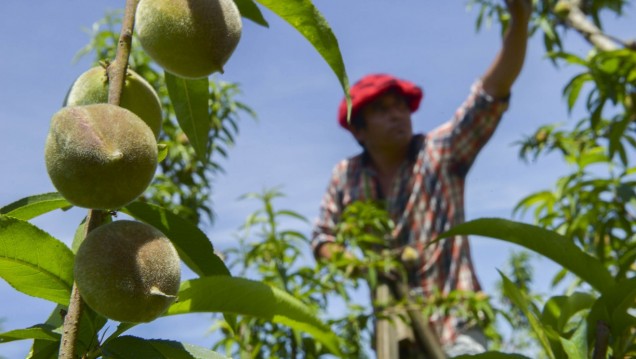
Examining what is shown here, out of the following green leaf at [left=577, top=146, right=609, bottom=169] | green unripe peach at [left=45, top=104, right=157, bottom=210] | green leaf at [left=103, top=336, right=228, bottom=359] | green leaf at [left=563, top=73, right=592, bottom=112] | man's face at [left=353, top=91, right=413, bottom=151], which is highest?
man's face at [left=353, top=91, right=413, bottom=151]

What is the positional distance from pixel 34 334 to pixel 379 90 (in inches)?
153

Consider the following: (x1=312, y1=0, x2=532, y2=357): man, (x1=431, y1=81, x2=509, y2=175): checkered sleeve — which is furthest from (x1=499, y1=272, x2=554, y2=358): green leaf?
(x1=431, y1=81, x2=509, y2=175): checkered sleeve

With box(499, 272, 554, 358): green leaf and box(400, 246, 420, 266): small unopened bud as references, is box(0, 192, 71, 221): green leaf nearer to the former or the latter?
box(499, 272, 554, 358): green leaf

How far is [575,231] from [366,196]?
1452 millimetres

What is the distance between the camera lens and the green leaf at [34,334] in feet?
2.28

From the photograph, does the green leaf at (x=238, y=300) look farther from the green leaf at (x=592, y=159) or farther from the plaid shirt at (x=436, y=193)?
the plaid shirt at (x=436, y=193)

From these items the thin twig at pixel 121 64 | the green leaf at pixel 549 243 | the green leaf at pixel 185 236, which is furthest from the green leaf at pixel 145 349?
the green leaf at pixel 549 243

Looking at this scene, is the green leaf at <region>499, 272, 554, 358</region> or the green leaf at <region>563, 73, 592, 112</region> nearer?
the green leaf at <region>499, 272, 554, 358</region>

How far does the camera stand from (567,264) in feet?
3.20

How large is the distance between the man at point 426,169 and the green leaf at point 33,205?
2794 mm

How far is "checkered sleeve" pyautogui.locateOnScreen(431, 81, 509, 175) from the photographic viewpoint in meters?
4.09

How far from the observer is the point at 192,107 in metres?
0.93

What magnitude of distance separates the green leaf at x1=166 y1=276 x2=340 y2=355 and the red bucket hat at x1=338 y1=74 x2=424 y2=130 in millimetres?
3647

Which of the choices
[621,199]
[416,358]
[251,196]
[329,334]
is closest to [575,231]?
[621,199]
